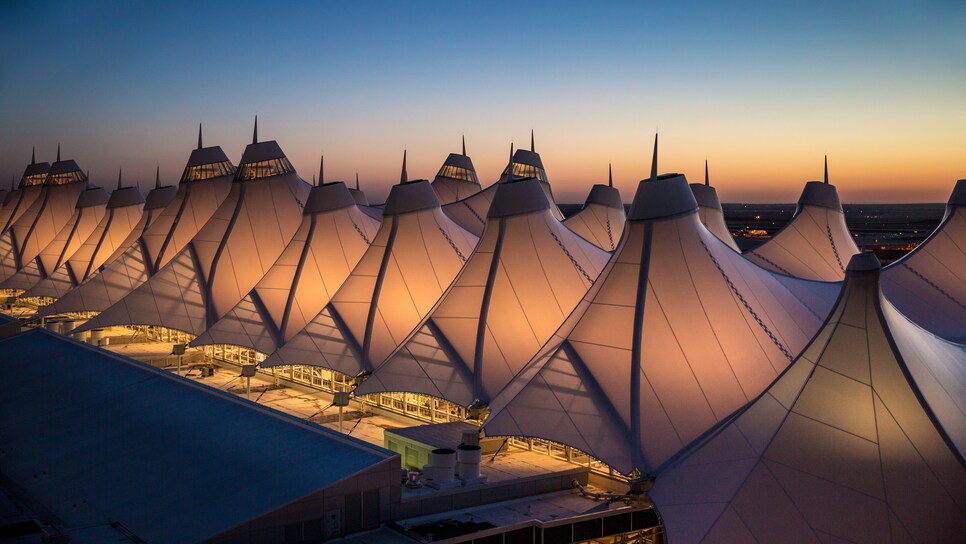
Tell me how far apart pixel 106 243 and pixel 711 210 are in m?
47.3

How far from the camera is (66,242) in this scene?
283 ft

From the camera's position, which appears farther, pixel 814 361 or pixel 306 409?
pixel 306 409

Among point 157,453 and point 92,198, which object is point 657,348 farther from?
point 92,198

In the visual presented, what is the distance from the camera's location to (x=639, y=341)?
32.2 m

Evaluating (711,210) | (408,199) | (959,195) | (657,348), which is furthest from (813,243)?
(657,348)

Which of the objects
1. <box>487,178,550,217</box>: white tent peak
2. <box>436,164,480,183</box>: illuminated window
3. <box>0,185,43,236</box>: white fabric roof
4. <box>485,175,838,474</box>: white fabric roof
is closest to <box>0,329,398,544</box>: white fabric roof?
<box>485,175,838,474</box>: white fabric roof

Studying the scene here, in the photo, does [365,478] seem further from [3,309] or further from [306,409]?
[3,309]

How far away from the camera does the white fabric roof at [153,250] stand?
6019 centimetres

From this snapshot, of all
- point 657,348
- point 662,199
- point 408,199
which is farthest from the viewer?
point 408,199

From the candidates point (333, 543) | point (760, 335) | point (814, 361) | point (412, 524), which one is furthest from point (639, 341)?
point (333, 543)

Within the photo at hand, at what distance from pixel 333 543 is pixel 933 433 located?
1441 cm

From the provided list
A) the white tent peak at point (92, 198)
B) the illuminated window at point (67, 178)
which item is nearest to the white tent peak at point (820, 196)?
the white tent peak at point (92, 198)

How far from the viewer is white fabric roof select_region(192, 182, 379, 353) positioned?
1919 inches

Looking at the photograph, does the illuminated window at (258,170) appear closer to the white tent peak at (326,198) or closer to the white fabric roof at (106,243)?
the white tent peak at (326,198)
